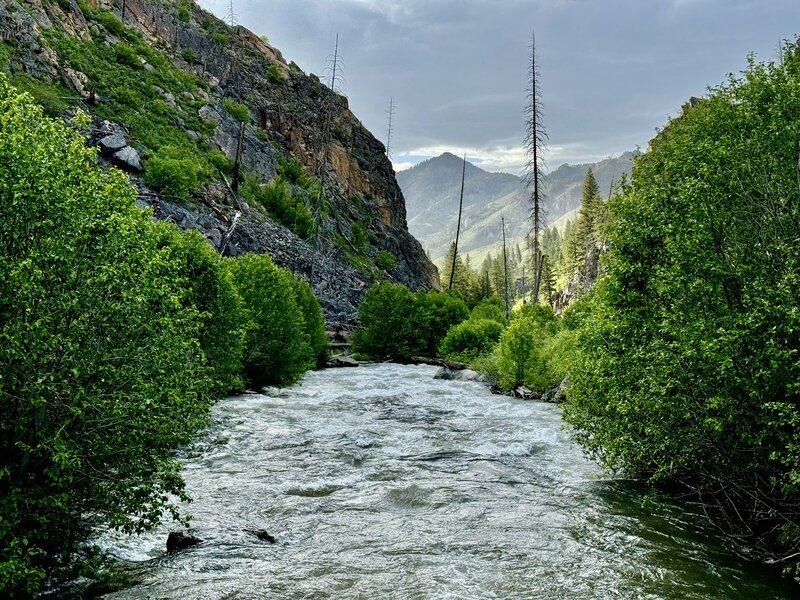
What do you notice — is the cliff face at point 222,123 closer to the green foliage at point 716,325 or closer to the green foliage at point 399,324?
the green foliage at point 399,324

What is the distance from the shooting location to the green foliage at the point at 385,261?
8758 centimetres

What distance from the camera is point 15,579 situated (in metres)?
7.32

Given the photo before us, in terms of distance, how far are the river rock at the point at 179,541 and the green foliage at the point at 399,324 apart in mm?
43840

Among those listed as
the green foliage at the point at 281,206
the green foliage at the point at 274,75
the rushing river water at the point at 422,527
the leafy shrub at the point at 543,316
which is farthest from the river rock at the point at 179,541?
the green foliage at the point at 274,75

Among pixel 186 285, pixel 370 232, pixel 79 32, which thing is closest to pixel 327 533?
pixel 186 285

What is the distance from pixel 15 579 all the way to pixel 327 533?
626 centimetres

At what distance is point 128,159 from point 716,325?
5113 cm

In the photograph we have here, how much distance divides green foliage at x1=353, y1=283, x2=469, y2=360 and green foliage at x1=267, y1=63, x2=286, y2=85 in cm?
5496

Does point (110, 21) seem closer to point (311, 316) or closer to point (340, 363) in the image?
point (311, 316)

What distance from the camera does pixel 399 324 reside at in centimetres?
5559

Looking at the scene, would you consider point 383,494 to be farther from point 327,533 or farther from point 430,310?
point 430,310

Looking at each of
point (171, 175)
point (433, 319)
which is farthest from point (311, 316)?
point (171, 175)

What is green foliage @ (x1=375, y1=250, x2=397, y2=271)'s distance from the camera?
87581mm

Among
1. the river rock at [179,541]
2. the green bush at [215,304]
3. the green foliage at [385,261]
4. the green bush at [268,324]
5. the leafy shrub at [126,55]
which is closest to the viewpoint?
the river rock at [179,541]
